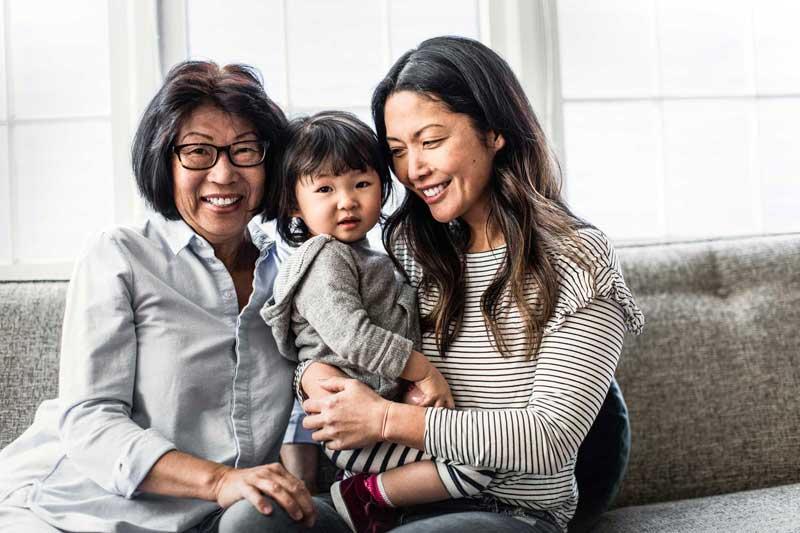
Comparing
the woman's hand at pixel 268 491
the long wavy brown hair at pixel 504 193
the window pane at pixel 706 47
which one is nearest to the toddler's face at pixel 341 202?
the long wavy brown hair at pixel 504 193

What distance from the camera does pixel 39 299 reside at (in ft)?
6.68

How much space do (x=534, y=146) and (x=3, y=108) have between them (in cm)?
167

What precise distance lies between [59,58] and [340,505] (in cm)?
165

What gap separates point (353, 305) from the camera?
4.95 ft

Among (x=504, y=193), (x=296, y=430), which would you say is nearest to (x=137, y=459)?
(x=296, y=430)

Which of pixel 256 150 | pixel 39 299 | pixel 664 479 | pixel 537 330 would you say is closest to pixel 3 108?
pixel 39 299

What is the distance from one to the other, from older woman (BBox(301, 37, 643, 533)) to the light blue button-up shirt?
153mm

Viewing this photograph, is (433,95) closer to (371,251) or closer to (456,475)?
(371,251)

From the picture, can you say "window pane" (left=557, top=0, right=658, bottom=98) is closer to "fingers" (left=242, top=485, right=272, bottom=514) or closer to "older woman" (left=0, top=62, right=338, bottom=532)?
"older woman" (left=0, top=62, right=338, bottom=532)

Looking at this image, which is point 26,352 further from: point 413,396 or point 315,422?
point 413,396

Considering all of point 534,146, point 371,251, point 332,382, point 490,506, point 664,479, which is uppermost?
point 534,146

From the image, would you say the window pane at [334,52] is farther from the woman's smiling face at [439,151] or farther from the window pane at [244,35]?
the woman's smiling face at [439,151]

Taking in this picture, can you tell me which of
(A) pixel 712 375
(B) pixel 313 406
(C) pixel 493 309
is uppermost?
(C) pixel 493 309

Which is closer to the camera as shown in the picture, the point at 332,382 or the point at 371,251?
the point at 332,382
